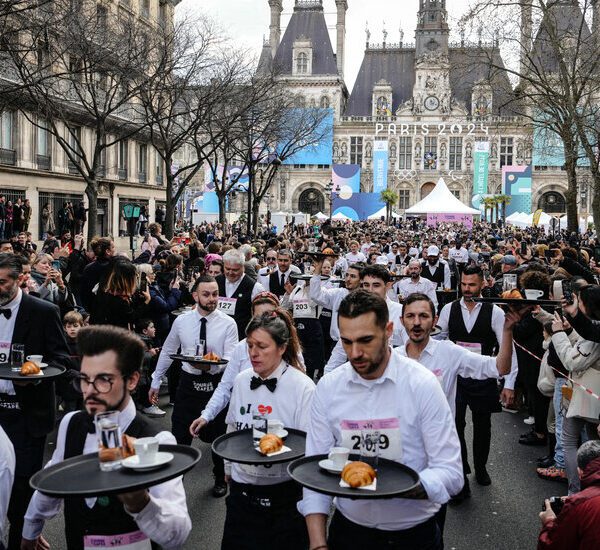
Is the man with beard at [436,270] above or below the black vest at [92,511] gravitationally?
above

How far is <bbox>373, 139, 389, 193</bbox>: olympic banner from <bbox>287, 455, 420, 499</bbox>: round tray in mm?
78373

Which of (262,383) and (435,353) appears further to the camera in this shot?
(435,353)

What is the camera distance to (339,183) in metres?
69.2

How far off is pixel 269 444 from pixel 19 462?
2.16m

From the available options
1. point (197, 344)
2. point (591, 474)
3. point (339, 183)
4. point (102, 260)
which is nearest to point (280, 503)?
point (591, 474)

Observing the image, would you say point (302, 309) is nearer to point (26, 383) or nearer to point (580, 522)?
point (26, 383)

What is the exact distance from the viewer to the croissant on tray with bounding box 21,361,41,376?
14.6ft

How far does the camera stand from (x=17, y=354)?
16.0ft

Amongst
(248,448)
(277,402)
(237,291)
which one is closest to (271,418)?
(277,402)

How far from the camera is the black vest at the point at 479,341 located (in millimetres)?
6625

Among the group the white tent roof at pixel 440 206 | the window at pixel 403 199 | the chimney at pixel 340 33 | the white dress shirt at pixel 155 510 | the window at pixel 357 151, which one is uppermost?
the chimney at pixel 340 33

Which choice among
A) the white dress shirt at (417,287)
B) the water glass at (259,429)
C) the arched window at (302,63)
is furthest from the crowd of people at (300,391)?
the arched window at (302,63)

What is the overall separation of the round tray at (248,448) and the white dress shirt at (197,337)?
2.39 meters

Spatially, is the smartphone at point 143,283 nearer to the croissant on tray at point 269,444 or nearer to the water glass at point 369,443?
the croissant on tray at point 269,444
